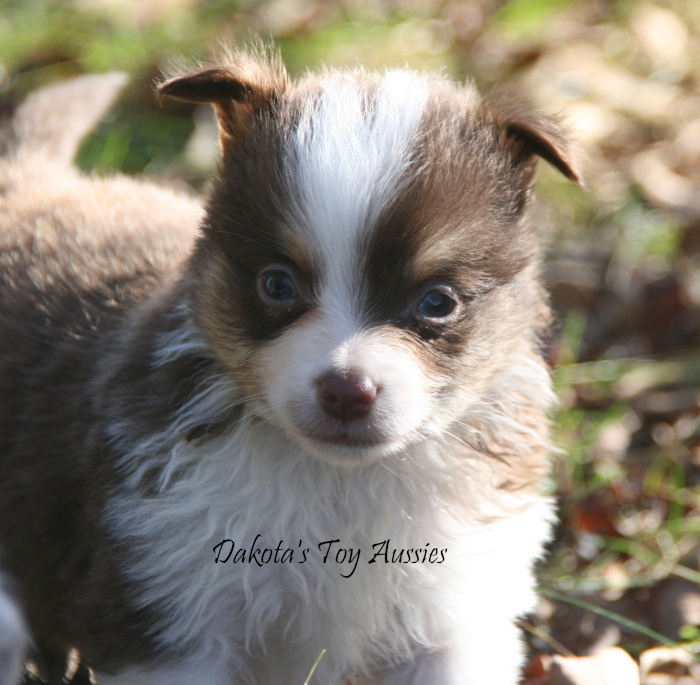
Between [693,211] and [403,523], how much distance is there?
3741mm

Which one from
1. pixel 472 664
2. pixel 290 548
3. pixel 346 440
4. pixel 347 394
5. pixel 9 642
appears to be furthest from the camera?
pixel 472 664

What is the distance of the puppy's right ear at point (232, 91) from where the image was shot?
9.15 feet

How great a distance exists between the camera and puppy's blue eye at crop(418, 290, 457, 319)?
2609 millimetres

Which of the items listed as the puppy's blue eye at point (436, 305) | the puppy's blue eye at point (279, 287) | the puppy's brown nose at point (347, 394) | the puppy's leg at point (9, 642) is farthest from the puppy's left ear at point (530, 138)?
the puppy's leg at point (9, 642)

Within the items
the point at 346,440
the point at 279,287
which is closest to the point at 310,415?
the point at 346,440

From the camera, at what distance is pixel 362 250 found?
2502 millimetres

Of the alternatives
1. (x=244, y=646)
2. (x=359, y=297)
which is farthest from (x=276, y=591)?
(x=359, y=297)

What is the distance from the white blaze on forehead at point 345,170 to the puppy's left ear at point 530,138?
337mm

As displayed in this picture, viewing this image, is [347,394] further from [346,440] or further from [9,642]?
[9,642]

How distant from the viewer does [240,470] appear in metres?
2.82

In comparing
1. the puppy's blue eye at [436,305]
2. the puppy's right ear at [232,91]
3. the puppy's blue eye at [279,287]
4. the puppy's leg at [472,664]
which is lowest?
the puppy's leg at [472,664]

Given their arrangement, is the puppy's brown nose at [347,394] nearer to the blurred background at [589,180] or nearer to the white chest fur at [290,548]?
the white chest fur at [290,548]

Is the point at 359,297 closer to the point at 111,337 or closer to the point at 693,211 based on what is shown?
the point at 111,337

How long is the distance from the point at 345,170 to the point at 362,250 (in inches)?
8.6
